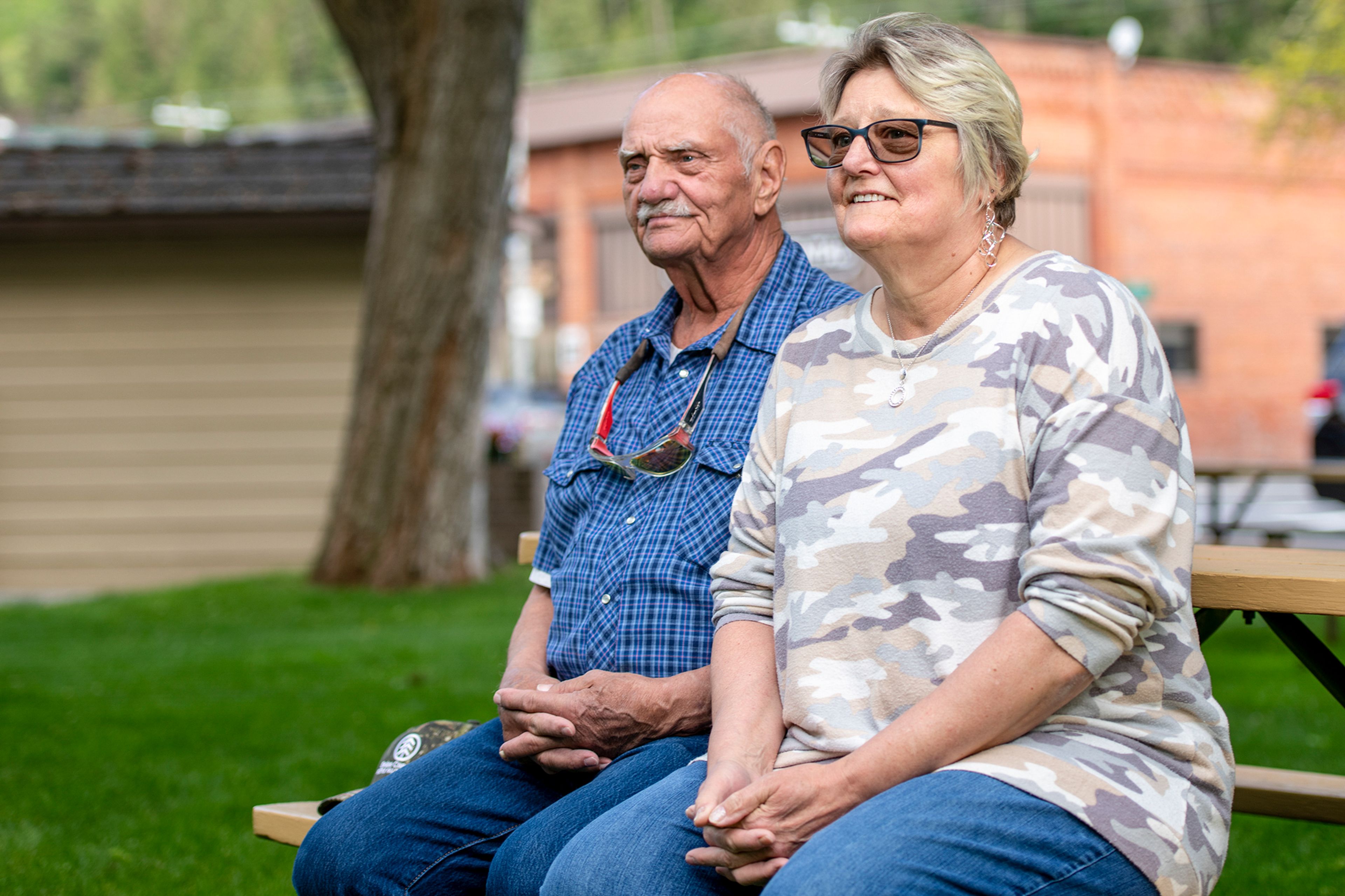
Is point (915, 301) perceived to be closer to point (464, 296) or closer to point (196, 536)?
point (464, 296)

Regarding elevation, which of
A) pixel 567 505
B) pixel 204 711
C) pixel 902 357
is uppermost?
pixel 902 357

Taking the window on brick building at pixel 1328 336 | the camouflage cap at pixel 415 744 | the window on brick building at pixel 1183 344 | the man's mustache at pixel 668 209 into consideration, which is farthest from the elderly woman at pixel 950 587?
the window on brick building at pixel 1328 336

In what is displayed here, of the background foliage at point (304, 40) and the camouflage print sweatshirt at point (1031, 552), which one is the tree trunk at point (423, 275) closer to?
the camouflage print sweatshirt at point (1031, 552)

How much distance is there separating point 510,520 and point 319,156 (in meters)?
3.22

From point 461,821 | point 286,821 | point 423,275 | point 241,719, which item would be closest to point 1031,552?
point 461,821

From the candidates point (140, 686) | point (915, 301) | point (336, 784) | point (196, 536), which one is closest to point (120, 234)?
point (196, 536)

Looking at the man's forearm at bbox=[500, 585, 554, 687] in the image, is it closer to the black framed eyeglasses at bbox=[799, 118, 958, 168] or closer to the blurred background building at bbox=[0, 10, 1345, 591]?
the black framed eyeglasses at bbox=[799, 118, 958, 168]

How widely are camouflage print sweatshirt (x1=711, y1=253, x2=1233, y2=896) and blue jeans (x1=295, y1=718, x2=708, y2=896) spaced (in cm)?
36

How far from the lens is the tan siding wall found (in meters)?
10.6

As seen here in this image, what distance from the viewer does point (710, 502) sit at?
245 centimetres

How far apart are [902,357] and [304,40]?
59.7 metres

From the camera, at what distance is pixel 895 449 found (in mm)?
1955

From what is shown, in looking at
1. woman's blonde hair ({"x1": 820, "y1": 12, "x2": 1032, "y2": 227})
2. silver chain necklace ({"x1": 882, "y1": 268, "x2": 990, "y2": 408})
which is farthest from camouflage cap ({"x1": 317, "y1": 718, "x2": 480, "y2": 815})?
woman's blonde hair ({"x1": 820, "y1": 12, "x2": 1032, "y2": 227})

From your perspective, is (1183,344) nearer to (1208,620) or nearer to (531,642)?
(1208,620)
